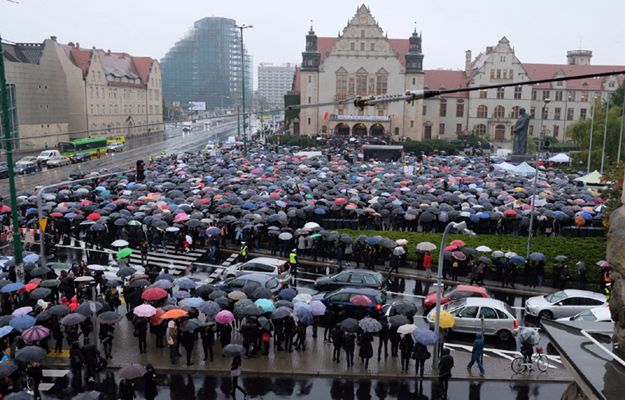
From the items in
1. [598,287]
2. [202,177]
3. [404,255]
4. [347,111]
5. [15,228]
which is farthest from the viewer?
[347,111]

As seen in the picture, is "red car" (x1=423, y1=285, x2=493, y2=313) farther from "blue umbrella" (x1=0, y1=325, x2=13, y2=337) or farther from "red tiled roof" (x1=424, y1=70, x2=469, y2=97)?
"red tiled roof" (x1=424, y1=70, x2=469, y2=97)

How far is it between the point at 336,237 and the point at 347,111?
72209mm

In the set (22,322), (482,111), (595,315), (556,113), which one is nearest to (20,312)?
(22,322)

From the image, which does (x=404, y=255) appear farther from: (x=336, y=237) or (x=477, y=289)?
(x=477, y=289)

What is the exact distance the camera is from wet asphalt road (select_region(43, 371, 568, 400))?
1451 cm

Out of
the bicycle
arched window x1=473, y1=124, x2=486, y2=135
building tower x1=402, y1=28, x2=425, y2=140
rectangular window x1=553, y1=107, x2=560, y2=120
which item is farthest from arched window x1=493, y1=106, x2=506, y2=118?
the bicycle

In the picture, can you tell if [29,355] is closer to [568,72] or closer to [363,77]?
[363,77]

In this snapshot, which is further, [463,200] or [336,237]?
[463,200]

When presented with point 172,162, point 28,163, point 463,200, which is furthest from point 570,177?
point 28,163

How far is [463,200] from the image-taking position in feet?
113

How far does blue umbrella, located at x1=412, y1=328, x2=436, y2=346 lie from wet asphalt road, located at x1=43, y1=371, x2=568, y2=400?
4.32ft

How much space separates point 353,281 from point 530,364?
716cm

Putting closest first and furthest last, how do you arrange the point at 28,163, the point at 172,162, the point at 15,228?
the point at 15,228
the point at 172,162
the point at 28,163

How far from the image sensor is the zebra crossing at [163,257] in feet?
86.4
